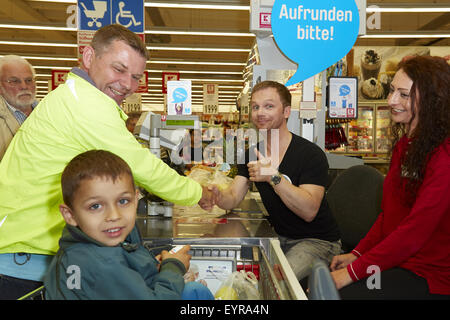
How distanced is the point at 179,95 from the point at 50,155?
7.71 feet

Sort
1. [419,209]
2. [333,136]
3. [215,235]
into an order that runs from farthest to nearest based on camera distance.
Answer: [333,136] < [215,235] < [419,209]

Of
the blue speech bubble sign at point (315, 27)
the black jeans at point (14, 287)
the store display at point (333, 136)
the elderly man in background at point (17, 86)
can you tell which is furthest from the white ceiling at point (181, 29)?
the black jeans at point (14, 287)

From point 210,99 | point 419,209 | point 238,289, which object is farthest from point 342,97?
point 210,99

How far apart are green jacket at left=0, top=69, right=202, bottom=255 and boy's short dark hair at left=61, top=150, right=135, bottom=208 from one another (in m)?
0.25

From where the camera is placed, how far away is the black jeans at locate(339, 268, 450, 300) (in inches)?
73.9

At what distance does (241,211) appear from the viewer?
2879 mm

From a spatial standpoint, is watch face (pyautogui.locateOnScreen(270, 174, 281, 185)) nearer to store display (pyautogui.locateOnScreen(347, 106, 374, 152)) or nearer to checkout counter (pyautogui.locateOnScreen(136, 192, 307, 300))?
checkout counter (pyautogui.locateOnScreen(136, 192, 307, 300))

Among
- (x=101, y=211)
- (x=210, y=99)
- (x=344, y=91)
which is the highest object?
(x=210, y=99)

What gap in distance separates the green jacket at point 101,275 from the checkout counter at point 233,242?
0.37 m

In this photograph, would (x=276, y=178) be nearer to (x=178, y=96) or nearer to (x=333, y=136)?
(x=178, y=96)

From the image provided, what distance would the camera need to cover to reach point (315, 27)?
3.33m

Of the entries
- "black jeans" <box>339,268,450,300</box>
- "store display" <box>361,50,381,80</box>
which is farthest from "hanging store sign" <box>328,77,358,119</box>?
"store display" <box>361,50,381,80</box>

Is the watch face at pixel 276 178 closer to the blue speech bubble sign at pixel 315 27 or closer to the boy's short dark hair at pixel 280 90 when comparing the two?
the boy's short dark hair at pixel 280 90

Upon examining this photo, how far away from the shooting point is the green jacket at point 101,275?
1254mm
